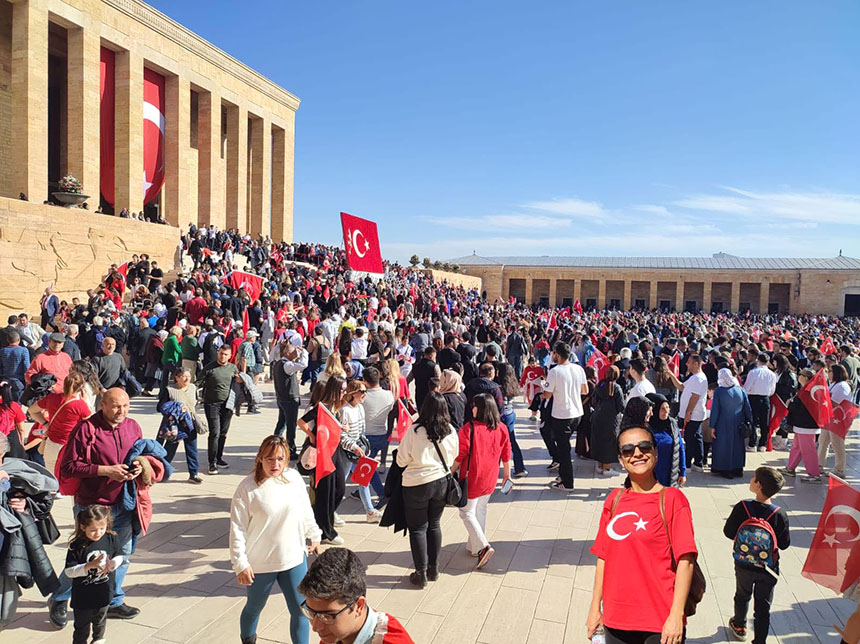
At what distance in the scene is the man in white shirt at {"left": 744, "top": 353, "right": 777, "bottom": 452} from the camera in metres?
8.80

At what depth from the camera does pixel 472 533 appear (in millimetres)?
4914

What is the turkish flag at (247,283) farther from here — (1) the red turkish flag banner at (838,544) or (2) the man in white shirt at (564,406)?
(1) the red turkish flag banner at (838,544)

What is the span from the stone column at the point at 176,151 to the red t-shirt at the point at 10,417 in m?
24.6

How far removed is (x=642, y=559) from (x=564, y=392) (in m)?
4.42

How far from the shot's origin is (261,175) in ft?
115

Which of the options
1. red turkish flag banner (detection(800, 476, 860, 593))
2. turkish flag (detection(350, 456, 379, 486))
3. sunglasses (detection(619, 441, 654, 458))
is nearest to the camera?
sunglasses (detection(619, 441, 654, 458))

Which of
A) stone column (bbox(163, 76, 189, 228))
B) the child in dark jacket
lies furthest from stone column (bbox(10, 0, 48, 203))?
the child in dark jacket

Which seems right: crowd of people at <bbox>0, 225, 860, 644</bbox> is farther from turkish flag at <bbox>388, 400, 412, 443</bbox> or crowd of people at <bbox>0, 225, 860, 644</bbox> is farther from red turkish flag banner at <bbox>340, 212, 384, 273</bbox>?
red turkish flag banner at <bbox>340, 212, 384, 273</bbox>

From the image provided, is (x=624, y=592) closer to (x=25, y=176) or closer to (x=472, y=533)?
(x=472, y=533)

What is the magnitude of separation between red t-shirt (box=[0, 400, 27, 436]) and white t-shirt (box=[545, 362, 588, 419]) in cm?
529

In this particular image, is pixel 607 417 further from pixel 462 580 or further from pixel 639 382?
pixel 462 580

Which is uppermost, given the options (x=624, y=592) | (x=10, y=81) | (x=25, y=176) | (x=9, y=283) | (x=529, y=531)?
(x=10, y=81)

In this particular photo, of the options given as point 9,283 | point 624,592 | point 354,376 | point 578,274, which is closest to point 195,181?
point 9,283

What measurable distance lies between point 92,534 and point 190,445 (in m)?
3.26
